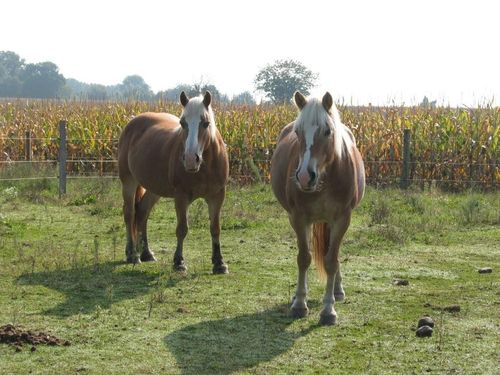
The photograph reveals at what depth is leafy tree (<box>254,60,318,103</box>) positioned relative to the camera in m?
52.2

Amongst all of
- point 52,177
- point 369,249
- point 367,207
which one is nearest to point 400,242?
point 369,249

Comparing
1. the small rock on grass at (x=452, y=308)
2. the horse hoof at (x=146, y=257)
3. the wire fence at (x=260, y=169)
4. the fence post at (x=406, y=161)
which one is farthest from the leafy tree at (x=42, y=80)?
the small rock on grass at (x=452, y=308)

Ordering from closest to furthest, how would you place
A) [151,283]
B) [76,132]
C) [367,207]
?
[151,283] → [367,207] → [76,132]

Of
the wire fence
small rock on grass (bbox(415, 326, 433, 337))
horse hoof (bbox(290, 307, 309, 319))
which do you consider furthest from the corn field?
small rock on grass (bbox(415, 326, 433, 337))

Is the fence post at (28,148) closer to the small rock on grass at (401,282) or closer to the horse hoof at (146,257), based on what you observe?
the horse hoof at (146,257)

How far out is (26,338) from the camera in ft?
20.0

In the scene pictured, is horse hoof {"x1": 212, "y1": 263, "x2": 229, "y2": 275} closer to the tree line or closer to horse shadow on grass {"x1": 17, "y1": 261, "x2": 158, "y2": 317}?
horse shadow on grass {"x1": 17, "y1": 261, "x2": 158, "y2": 317}

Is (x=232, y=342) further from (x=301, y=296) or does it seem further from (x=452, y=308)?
(x=452, y=308)

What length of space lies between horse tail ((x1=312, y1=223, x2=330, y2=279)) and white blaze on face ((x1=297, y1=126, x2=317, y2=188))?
1570 mm

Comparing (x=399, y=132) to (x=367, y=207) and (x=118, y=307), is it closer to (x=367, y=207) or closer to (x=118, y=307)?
(x=367, y=207)

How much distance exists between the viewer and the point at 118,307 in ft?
24.3

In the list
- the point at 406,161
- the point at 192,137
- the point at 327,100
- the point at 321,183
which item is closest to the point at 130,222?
the point at 192,137

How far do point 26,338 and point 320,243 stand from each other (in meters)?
3.05

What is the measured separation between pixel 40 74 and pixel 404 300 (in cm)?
9678
